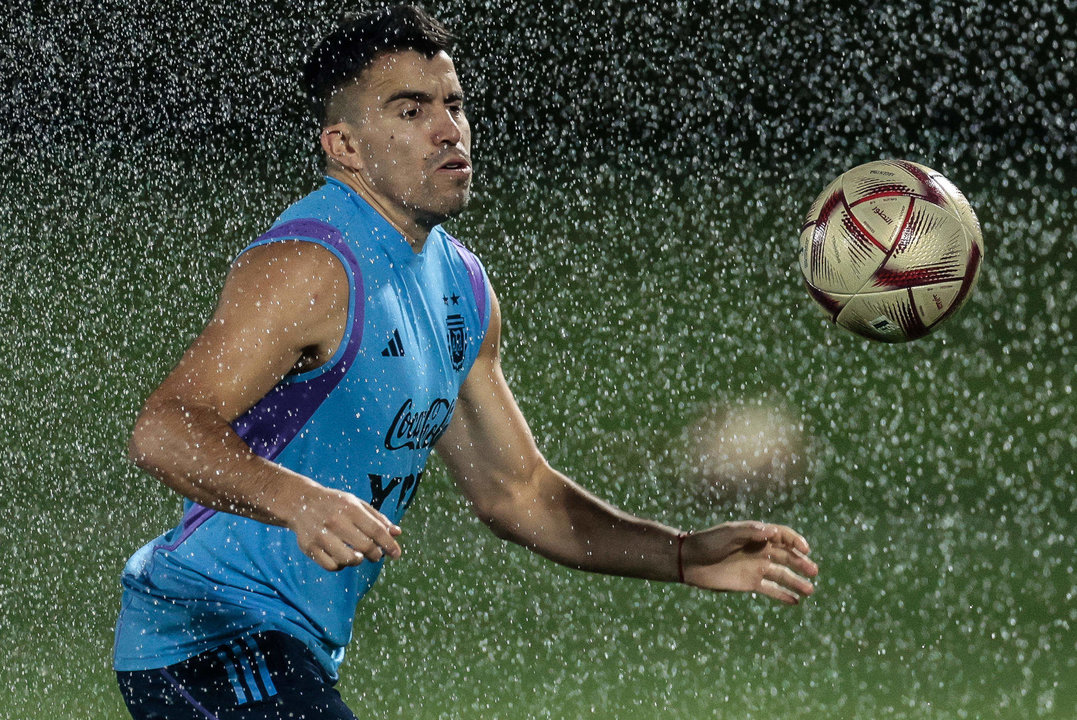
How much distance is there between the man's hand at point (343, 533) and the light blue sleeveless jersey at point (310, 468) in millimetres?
480

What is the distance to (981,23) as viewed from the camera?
13.4m

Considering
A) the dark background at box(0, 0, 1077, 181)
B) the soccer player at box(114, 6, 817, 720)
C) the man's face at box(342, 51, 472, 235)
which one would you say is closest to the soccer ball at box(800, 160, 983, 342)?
the soccer player at box(114, 6, 817, 720)

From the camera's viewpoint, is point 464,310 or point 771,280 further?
point 771,280

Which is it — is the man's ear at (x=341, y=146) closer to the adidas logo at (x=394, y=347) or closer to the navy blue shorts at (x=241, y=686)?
the adidas logo at (x=394, y=347)

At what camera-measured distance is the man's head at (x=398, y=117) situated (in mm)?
2744

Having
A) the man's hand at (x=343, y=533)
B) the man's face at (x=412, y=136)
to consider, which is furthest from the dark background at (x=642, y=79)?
the man's hand at (x=343, y=533)

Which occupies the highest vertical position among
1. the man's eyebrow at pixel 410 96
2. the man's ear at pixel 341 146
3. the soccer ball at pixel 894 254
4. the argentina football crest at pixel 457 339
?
the man's eyebrow at pixel 410 96

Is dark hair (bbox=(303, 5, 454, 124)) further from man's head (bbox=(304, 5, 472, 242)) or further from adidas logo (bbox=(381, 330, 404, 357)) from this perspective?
adidas logo (bbox=(381, 330, 404, 357))

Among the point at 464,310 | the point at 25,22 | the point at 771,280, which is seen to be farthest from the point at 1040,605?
the point at 25,22

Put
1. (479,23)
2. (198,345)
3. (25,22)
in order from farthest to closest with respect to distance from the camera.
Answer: (479,23) < (25,22) < (198,345)

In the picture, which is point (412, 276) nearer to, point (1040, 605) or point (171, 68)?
point (1040, 605)

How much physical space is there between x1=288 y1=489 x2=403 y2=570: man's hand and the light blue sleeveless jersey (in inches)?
18.9

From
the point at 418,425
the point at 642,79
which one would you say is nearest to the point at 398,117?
the point at 418,425

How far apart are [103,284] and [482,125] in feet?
12.9
